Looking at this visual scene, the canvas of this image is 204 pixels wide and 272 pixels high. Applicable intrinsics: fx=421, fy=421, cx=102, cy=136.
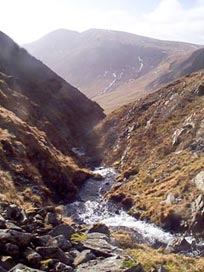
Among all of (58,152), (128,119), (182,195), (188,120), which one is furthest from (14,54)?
(182,195)

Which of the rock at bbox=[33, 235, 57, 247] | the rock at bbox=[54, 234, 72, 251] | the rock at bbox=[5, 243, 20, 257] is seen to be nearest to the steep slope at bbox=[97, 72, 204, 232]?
the rock at bbox=[54, 234, 72, 251]

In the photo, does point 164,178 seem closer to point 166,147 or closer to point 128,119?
point 166,147

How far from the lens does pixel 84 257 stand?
1958cm

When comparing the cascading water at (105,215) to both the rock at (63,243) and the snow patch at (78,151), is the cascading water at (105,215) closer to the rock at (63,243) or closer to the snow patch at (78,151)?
the snow patch at (78,151)

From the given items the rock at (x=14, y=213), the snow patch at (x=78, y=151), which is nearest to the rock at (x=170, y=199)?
the rock at (x=14, y=213)

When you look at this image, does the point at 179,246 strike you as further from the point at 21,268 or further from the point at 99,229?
the point at 21,268

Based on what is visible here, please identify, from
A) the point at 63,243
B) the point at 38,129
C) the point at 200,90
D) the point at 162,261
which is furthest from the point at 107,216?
the point at 200,90

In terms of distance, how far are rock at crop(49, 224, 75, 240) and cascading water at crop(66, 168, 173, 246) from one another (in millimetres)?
17915

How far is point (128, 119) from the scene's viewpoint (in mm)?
86438

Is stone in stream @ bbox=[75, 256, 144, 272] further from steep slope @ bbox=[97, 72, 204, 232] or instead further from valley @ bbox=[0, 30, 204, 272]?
steep slope @ bbox=[97, 72, 204, 232]

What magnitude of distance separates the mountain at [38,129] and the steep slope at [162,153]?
255 inches

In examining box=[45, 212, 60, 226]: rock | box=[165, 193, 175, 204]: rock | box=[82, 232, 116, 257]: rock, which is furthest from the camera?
box=[165, 193, 175, 204]: rock

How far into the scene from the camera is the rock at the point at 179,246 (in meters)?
35.5

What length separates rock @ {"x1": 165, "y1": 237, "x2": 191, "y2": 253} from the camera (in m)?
35.5
